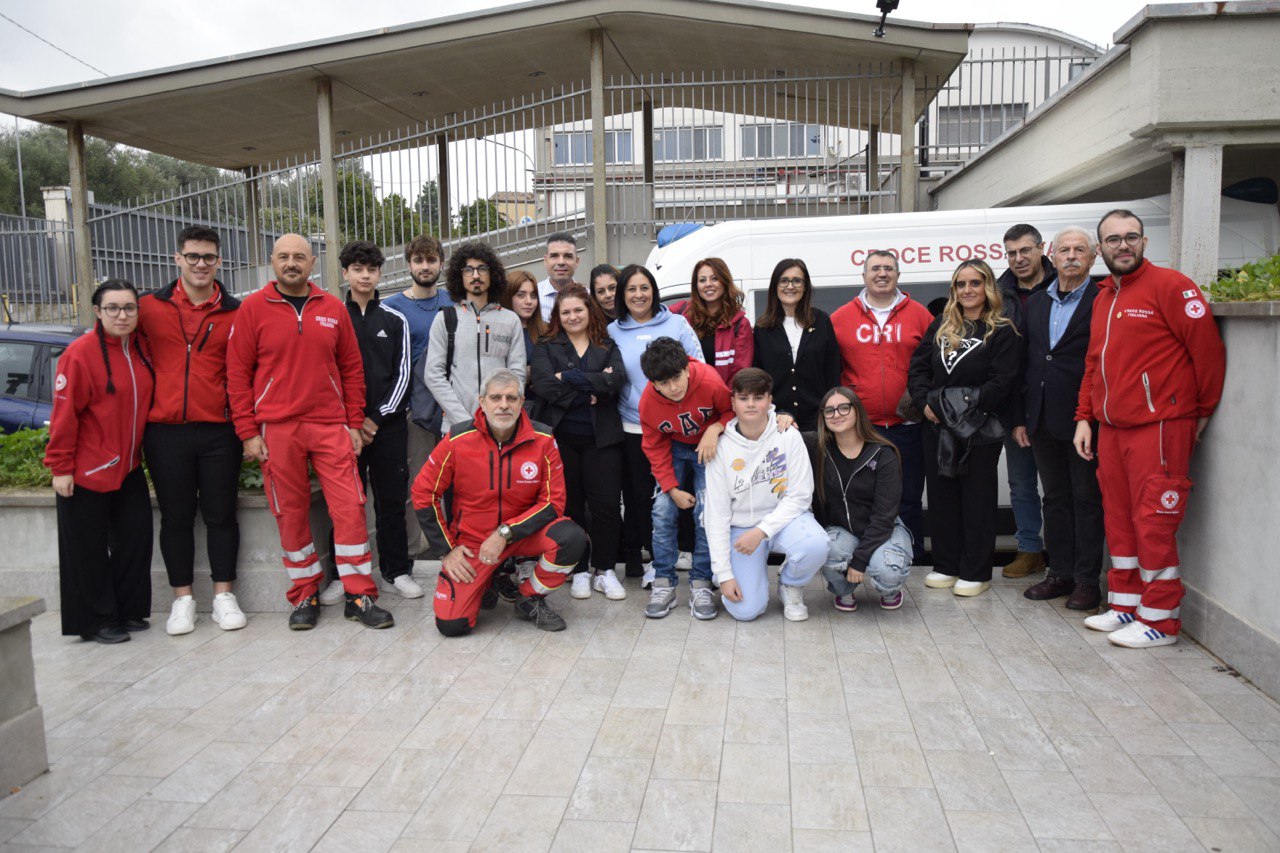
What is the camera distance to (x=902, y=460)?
5586mm

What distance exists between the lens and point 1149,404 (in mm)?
4473

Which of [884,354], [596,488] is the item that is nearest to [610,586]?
[596,488]

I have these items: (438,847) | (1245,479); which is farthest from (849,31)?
(438,847)

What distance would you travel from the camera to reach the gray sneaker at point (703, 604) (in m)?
5.07

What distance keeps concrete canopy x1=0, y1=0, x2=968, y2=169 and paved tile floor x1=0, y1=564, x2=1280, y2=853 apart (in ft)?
24.1

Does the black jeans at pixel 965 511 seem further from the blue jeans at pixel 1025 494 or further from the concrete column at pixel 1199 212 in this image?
the concrete column at pixel 1199 212

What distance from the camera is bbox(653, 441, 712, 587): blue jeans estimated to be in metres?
5.30

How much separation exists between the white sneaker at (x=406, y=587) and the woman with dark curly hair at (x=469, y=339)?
3.07 feet

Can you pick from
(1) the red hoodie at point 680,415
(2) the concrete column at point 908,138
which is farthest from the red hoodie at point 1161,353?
(2) the concrete column at point 908,138

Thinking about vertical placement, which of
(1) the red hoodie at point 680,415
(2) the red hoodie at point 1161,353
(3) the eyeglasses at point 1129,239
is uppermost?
(3) the eyeglasses at point 1129,239

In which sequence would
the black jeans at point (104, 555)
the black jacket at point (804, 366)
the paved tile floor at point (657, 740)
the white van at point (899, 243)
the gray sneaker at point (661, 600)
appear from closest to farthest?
1. the paved tile floor at point (657, 740)
2. the black jeans at point (104, 555)
3. the gray sneaker at point (661, 600)
4. the black jacket at point (804, 366)
5. the white van at point (899, 243)

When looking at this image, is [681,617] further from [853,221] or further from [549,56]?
[549,56]

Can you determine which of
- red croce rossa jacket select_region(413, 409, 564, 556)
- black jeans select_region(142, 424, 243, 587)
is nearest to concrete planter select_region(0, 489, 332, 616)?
black jeans select_region(142, 424, 243, 587)

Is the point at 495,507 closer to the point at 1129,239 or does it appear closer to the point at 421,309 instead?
the point at 421,309
